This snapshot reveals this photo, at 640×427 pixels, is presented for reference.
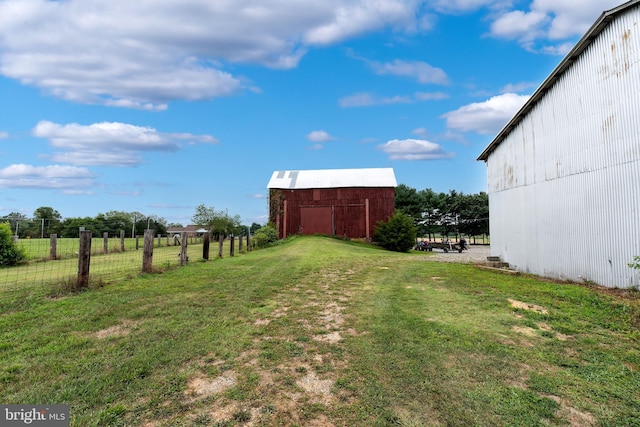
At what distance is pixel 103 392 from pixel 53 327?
2.42m

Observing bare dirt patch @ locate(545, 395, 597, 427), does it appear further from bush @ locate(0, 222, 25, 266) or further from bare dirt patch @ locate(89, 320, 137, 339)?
bush @ locate(0, 222, 25, 266)

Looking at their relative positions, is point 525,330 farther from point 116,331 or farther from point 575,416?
point 116,331

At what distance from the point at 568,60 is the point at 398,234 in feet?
63.4

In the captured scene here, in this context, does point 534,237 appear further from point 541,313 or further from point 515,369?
point 515,369

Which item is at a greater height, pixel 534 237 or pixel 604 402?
pixel 534 237

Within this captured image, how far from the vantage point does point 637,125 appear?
8.78 metres

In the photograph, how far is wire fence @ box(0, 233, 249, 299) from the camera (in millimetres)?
7941

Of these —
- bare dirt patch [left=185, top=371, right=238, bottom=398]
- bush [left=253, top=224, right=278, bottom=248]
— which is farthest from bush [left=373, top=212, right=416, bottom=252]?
bare dirt patch [left=185, top=371, right=238, bottom=398]

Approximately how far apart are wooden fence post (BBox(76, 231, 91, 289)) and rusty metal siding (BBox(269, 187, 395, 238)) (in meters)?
26.1

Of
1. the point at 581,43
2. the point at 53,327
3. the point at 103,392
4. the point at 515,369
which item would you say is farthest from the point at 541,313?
the point at 581,43

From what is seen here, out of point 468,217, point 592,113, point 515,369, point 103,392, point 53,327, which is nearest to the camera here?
point 103,392

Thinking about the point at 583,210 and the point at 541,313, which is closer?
the point at 541,313

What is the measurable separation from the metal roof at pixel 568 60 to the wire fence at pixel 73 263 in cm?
1359

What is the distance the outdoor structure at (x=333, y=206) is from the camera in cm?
3362
